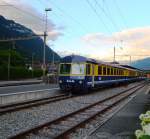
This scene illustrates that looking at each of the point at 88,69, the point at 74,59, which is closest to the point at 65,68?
the point at 74,59

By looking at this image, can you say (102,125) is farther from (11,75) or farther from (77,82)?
(11,75)

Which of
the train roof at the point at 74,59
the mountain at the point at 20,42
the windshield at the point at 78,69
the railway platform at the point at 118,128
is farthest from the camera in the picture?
the mountain at the point at 20,42

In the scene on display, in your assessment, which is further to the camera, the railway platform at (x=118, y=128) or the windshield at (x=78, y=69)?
the windshield at (x=78, y=69)

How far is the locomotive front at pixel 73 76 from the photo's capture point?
29.1 meters

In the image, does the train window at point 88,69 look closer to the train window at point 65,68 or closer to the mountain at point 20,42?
the train window at point 65,68

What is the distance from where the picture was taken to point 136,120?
14938 mm

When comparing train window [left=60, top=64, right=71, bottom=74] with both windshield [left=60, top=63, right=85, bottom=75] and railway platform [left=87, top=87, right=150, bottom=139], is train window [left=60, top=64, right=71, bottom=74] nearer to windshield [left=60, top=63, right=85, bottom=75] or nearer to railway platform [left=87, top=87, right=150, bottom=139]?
windshield [left=60, top=63, right=85, bottom=75]

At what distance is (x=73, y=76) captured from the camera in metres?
29.4

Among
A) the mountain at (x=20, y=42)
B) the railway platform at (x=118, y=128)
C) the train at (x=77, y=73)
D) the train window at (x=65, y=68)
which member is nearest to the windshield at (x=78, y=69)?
the train at (x=77, y=73)


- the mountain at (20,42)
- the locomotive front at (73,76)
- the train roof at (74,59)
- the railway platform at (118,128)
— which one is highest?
the mountain at (20,42)

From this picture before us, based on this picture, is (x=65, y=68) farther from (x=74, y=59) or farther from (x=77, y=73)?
(x=77, y=73)

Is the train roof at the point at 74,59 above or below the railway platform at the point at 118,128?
above

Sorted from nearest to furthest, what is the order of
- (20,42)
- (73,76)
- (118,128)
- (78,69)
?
1. (118,128)
2. (73,76)
3. (78,69)
4. (20,42)

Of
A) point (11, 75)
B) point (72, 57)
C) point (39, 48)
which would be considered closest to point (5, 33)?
point (39, 48)
